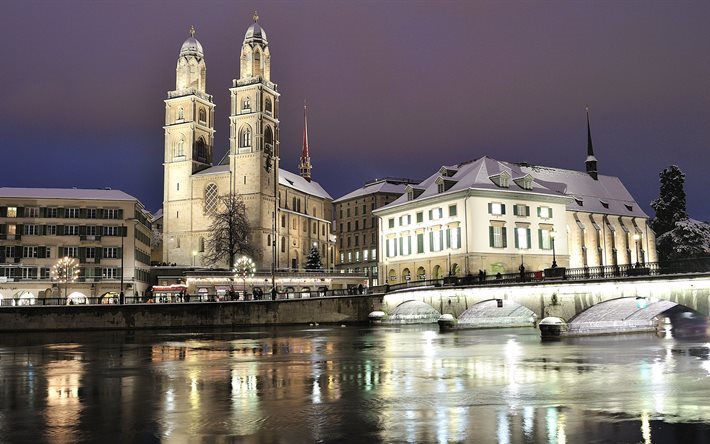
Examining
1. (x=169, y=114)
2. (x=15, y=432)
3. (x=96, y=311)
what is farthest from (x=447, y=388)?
(x=169, y=114)

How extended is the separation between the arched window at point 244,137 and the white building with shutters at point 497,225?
39752 millimetres

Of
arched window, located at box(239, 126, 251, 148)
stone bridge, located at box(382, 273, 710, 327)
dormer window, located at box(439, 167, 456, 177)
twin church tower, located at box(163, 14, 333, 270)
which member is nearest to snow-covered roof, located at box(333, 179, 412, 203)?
twin church tower, located at box(163, 14, 333, 270)

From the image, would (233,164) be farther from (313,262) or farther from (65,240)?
(65,240)

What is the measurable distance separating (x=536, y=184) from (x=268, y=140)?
5528cm

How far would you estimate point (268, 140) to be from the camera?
12544 centimetres

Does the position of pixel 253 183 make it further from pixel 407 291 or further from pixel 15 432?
pixel 15 432

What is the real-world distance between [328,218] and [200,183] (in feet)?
118

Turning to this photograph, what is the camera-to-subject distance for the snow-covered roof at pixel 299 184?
137m

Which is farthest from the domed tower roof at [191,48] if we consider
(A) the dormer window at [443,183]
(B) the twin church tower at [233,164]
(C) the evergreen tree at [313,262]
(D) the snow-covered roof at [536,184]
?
(A) the dormer window at [443,183]

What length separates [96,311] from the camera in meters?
67.6

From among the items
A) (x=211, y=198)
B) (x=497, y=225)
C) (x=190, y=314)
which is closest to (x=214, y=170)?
(x=211, y=198)

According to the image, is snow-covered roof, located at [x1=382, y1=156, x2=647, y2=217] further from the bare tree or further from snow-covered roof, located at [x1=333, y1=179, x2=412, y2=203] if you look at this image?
snow-covered roof, located at [x1=333, y1=179, x2=412, y2=203]

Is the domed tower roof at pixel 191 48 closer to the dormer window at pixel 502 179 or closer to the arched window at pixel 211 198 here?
the arched window at pixel 211 198

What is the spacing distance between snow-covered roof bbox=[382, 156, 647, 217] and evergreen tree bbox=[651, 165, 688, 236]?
22.6 ft
